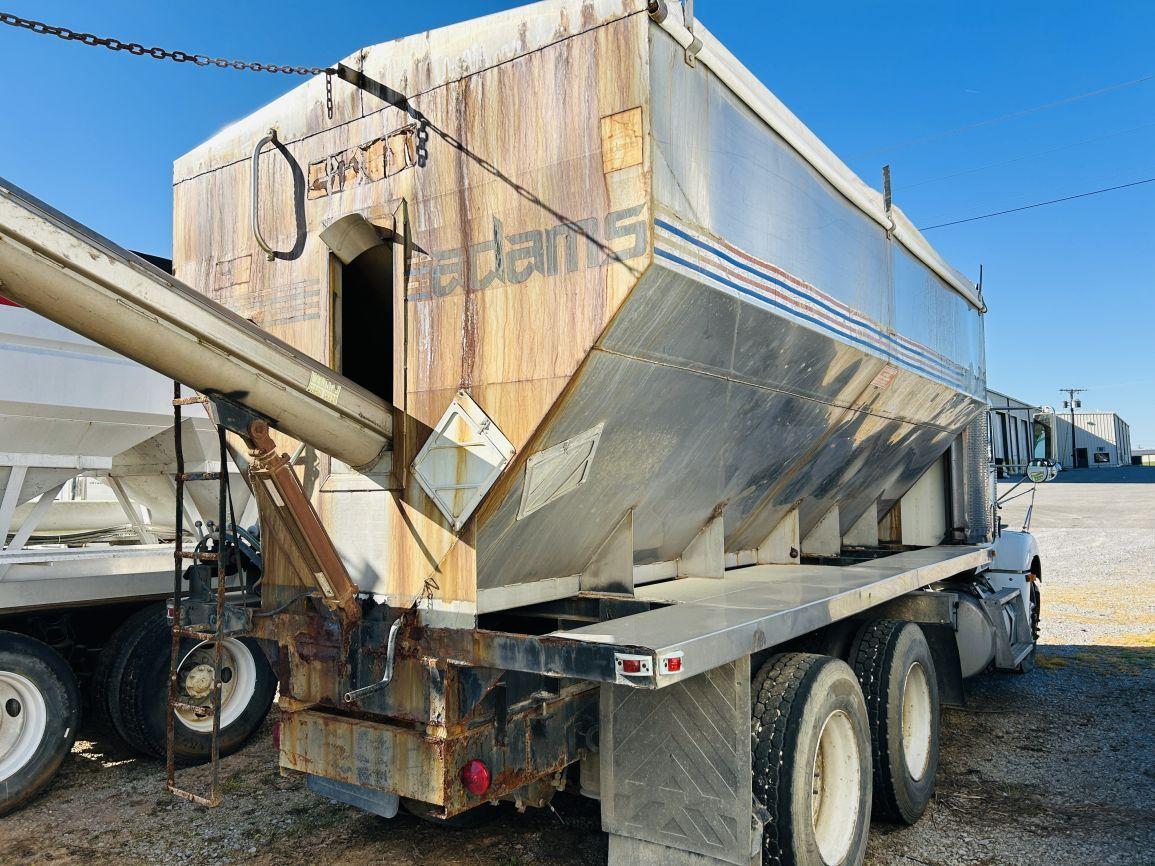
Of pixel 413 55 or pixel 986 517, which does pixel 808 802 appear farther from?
pixel 986 517

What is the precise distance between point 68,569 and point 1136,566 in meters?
16.4

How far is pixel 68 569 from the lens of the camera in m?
5.41

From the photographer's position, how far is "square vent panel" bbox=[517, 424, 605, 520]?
136 inches

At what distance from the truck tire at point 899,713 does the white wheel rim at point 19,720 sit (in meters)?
4.57

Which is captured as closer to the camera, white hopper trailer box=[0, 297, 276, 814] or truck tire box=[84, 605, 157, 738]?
white hopper trailer box=[0, 297, 276, 814]

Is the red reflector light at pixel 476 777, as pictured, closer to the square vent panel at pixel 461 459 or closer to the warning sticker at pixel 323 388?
the square vent panel at pixel 461 459

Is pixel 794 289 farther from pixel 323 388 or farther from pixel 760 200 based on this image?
pixel 323 388

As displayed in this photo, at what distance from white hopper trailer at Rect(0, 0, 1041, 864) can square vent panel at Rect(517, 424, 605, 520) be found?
2 cm

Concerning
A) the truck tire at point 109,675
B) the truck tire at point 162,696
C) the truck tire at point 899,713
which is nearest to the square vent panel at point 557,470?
the truck tire at point 899,713

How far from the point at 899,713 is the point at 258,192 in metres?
4.22

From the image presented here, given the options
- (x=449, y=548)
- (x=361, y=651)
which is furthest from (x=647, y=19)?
(x=361, y=651)

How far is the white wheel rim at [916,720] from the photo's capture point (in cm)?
501

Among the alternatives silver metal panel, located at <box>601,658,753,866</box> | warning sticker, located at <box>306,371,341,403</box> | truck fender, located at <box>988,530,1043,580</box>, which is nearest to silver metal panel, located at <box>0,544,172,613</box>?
warning sticker, located at <box>306,371,341,403</box>

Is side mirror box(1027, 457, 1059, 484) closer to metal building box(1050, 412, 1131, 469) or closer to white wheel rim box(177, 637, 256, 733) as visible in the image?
white wheel rim box(177, 637, 256, 733)
